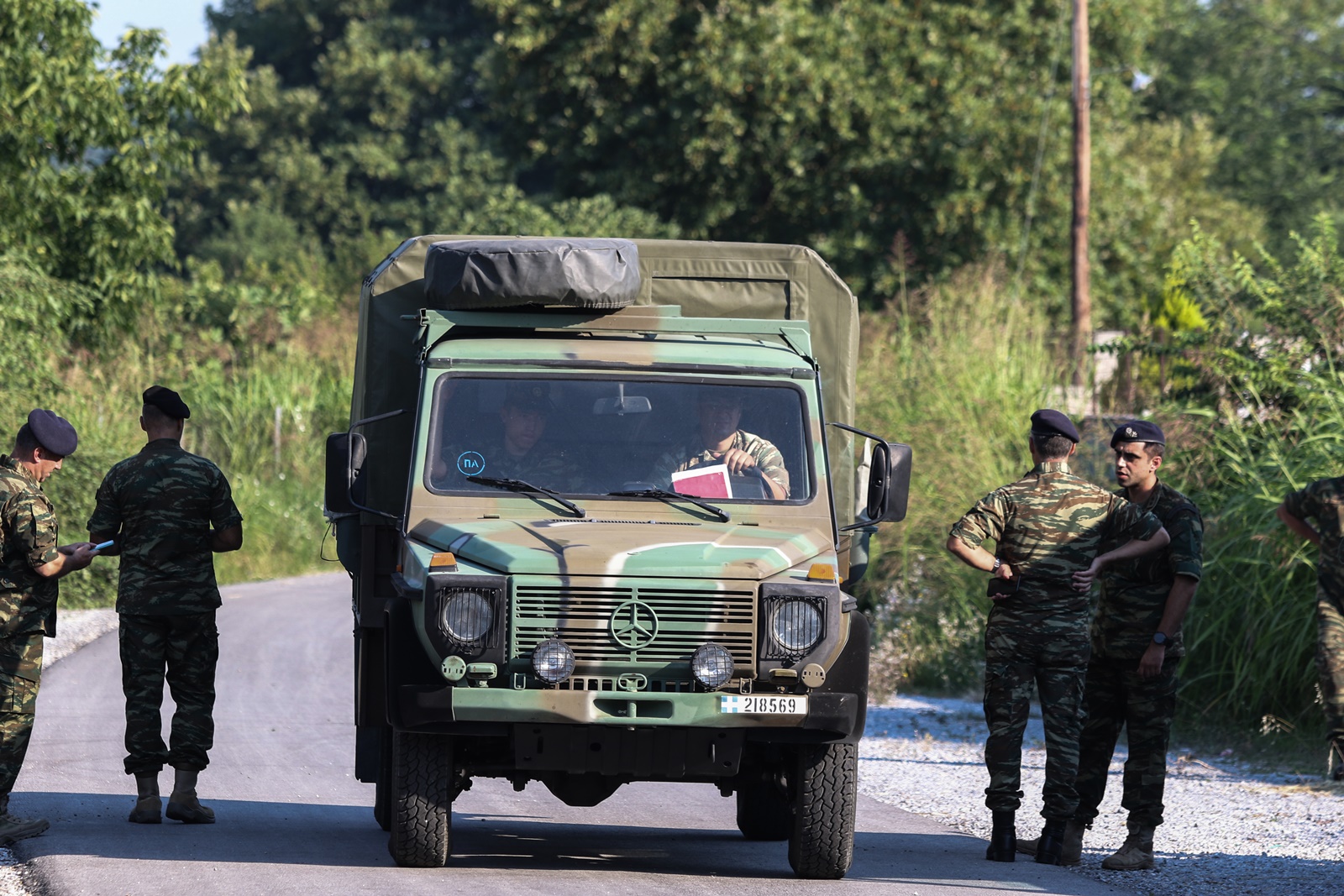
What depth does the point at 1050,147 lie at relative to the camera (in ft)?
104

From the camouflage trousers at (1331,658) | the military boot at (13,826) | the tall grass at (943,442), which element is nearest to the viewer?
the camouflage trousers at (1331,658)

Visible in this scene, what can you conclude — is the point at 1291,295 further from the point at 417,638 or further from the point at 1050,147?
the point at 1050,147

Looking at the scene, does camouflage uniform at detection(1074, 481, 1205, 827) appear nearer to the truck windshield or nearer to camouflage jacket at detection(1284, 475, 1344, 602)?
camouflage jacket at detection(1284, 475, 1344, 602)

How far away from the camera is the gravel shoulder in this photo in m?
7.69

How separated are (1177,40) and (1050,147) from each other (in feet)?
65.2

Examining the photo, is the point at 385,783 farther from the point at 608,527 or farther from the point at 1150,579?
the point at 1150,579

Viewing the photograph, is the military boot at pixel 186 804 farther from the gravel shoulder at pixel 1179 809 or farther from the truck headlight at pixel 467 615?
the gravel shoulder at pixel 1179 809

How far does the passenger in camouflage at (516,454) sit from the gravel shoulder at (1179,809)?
2.87 metres

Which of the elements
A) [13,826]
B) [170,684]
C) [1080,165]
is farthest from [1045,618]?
[1080,165]

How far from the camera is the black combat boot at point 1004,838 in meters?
7.88

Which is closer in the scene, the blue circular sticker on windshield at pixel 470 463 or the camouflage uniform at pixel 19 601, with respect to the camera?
the blue circular sticker on windshield at pixel 470 463

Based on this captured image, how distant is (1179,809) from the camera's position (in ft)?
32.4

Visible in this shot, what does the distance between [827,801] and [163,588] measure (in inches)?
129

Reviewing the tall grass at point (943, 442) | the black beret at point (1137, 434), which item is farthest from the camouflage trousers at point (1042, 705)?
the tall grass at point (943, 442)
